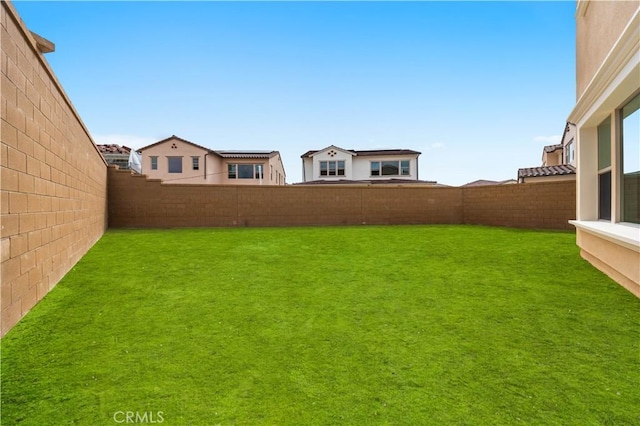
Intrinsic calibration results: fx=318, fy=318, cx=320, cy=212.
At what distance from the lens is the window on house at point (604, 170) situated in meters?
6.00

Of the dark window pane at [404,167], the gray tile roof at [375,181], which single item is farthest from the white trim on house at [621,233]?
the dark window pane at [404,167]

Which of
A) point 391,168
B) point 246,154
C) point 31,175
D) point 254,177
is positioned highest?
point 246,154

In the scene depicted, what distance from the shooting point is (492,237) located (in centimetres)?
1006

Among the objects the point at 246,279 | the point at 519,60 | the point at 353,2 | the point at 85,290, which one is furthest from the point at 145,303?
the point at 519,60

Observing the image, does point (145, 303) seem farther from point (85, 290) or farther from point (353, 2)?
point (353, 2)

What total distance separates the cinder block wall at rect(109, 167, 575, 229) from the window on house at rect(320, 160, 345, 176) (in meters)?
17.2

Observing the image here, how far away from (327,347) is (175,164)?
102 feet

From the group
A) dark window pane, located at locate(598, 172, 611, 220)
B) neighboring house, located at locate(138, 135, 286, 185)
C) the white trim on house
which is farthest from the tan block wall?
neighboring house, located at locate(138, 135, 286, 185)

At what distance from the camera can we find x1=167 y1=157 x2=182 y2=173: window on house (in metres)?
30.5

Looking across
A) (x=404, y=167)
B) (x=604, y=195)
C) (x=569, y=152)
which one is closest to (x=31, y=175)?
(x=604, y=195)

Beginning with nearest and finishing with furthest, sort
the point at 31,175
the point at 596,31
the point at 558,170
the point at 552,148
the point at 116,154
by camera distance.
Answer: the point at 31,175
the point at 596,31
the point at 558,170
the point at 116,154
the point at 552,148

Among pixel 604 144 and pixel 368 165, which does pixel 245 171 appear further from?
pixel 604 144

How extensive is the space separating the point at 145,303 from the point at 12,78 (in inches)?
123

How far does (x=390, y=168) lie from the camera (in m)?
31.7
